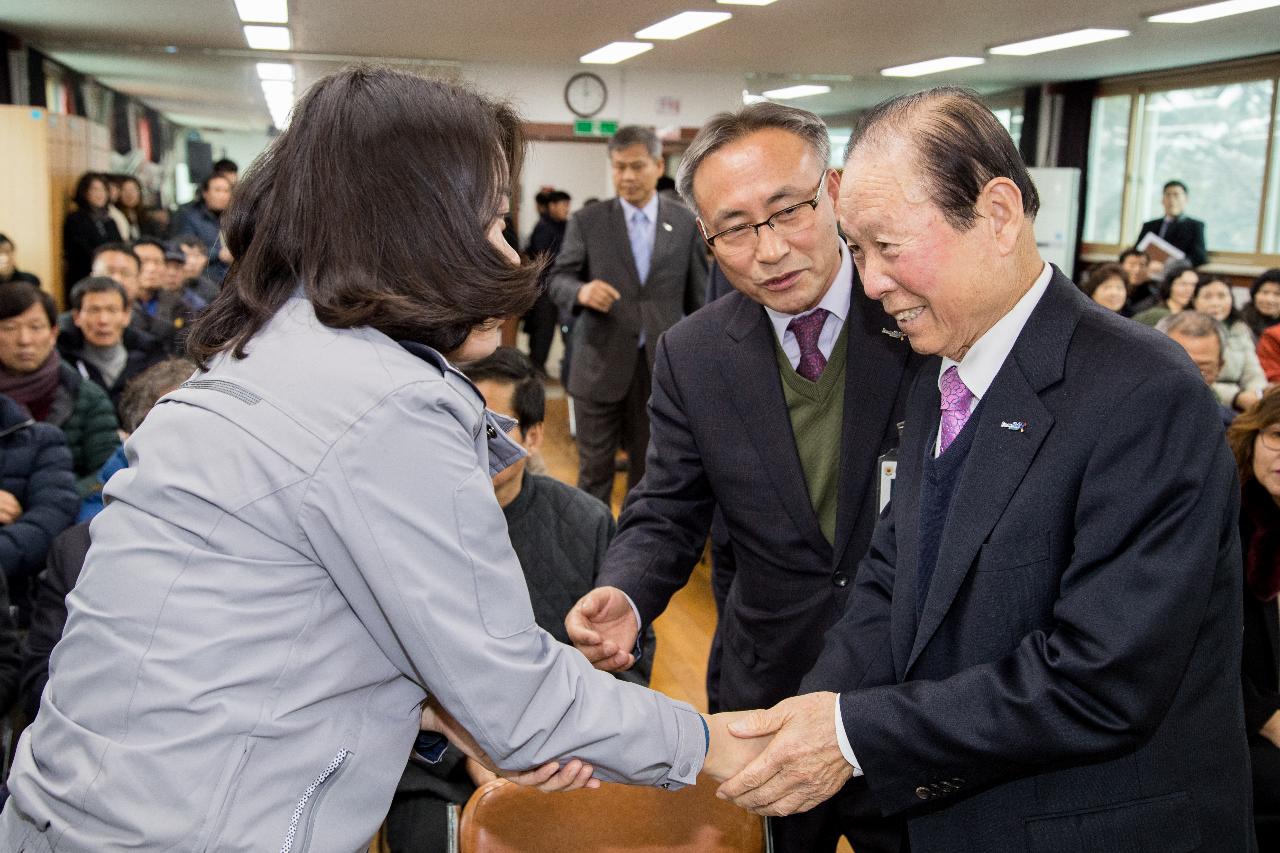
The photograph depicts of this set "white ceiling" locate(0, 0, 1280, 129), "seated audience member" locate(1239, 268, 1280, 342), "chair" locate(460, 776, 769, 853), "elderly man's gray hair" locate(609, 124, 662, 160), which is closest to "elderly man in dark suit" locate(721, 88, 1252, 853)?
"chair" locate(460, 776, 769, 853)

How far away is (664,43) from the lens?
390 inches

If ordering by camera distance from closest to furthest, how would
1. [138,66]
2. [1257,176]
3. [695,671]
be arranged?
[695,671]
[1257,176]
[138,66]

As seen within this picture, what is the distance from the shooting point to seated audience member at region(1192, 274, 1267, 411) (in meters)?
5.57

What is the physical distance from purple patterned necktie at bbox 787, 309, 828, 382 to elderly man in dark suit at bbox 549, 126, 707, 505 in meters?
3.03

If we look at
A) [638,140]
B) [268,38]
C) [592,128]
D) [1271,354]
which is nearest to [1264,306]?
[1271,354]

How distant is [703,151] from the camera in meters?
2.06

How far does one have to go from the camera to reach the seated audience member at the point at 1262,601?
234cm

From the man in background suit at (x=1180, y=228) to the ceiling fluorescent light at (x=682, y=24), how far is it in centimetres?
416

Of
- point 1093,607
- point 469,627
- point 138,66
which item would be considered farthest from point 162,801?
point 138,66

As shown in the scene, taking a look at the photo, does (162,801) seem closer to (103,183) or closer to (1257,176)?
(103,183)

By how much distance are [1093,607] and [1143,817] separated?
0.84 ft

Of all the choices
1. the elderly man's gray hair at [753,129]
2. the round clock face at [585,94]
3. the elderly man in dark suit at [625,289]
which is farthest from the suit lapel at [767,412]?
the round clock face at [585,94]

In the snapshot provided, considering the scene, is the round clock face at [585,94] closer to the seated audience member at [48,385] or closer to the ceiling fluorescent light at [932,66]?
the ceiling fluorescent light at [932,66]

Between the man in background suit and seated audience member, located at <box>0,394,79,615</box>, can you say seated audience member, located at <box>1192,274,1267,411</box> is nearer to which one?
the man in background suit
